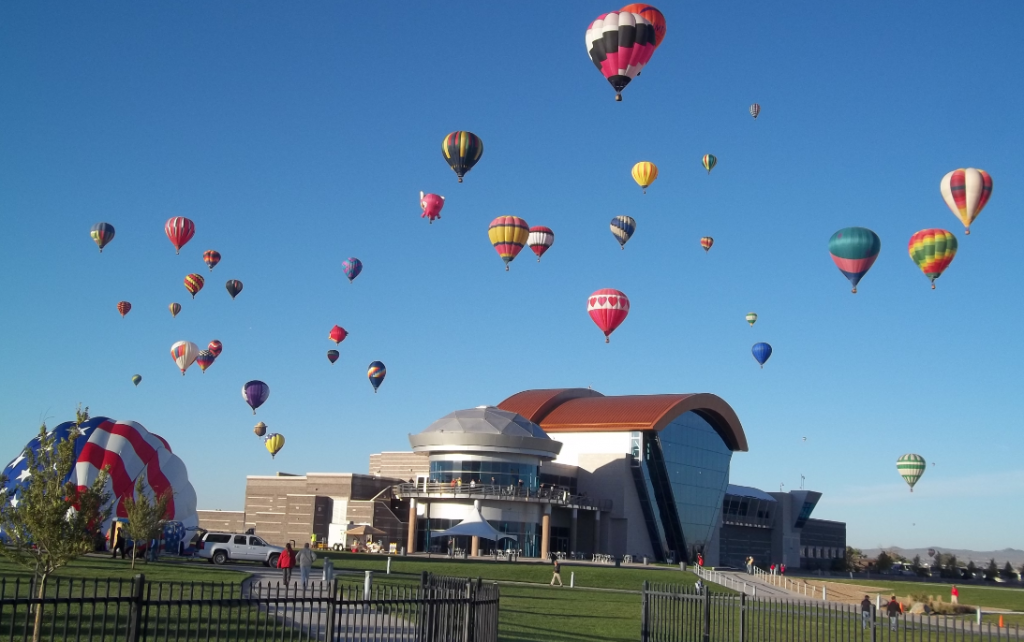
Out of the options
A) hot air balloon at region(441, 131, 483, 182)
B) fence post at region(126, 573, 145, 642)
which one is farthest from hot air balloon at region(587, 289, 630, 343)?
fence post at region(126, 573, 145, 642)

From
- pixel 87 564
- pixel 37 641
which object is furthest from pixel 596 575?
pixel 37 641

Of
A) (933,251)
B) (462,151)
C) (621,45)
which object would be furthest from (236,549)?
(933,251)

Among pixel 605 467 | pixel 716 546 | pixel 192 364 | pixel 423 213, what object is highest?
pixel 423 213

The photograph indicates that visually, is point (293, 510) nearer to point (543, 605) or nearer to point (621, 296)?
point (621, 296)

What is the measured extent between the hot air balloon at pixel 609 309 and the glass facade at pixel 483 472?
1346 cm

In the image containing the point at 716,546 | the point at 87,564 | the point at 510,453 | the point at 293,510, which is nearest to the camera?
the point at 87,564

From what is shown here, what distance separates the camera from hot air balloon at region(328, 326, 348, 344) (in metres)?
85.8

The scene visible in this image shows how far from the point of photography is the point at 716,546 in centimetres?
9412

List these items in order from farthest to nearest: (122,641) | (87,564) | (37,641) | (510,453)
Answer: (510,453) → (87,564) → (122,641) → (37,641)

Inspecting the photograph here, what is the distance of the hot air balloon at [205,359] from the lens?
76625 millimetres

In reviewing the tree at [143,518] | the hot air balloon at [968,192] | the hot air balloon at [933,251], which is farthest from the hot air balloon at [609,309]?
the tree at [143,518]

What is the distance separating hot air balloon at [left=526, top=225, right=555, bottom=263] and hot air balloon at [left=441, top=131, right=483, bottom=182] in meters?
10.4

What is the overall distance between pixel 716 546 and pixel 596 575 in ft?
147

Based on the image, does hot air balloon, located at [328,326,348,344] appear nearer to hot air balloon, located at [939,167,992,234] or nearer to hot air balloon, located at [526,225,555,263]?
hot air balloon, located at [526,225,555,263]
